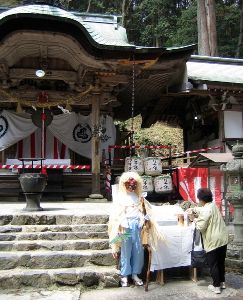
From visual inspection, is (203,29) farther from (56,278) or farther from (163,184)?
(56,278)

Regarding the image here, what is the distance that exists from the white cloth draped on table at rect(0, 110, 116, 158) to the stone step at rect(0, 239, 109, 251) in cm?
652

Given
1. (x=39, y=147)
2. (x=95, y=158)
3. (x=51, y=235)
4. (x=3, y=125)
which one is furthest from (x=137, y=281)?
(x=3, y=125)

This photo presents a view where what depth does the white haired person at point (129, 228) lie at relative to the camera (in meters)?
5.53

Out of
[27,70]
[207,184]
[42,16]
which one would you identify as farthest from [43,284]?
[27,70]

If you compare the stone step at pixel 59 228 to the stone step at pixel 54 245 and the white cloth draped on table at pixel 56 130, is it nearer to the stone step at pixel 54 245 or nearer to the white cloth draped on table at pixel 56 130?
the stone step at pixel 54 245

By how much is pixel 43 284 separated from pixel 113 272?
1040 mm

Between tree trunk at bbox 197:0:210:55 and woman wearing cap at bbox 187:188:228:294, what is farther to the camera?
tree trunk at bbox 197:0:210:55

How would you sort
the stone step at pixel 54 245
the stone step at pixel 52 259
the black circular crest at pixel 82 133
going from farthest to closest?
the black circular crest at pixel 82 133, the stone step at pixel 54 245, the stone step at pixel 52 259

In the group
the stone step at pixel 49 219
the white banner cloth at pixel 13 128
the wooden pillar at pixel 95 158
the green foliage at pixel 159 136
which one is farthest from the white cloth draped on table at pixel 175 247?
the green foliage at pixel 159 136

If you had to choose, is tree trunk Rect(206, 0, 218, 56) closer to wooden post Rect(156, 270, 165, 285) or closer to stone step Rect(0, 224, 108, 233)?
stone step Rect(0, 224, 108, 233)

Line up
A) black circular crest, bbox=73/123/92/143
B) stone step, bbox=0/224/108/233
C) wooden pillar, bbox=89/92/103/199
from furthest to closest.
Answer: black circular crest, bbox=73/123/92/143
wooden pillar, bbox=89/92/103/199
stone step, bbox=0/224/108/233

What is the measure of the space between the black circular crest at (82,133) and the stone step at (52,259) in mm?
7138

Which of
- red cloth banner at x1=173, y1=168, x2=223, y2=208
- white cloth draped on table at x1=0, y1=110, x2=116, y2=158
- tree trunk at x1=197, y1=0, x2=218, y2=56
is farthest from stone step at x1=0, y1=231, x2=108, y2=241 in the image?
tree trunk at x1=197, y1=0, x2=218, y2=56

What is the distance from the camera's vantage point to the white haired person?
5.53 metres
